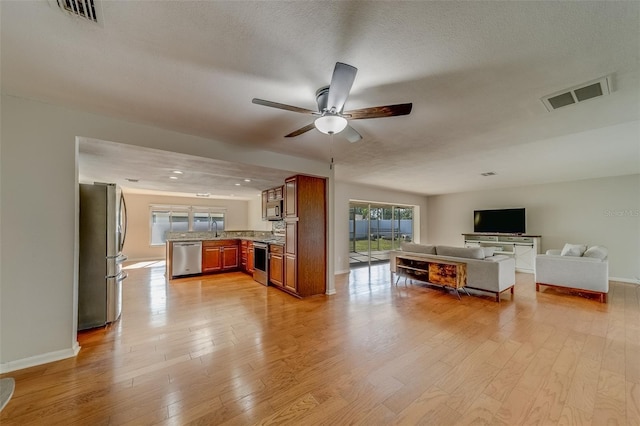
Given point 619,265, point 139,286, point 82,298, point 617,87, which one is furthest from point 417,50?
point 619,265

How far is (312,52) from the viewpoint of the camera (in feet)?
5.21

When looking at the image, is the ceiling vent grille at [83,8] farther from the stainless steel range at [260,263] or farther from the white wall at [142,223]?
the white wall at [142,223]

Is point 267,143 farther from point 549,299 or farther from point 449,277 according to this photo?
point 549,299

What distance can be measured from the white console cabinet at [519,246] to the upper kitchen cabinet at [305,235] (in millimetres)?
5262

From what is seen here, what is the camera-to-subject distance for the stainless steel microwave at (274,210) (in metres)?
4.98

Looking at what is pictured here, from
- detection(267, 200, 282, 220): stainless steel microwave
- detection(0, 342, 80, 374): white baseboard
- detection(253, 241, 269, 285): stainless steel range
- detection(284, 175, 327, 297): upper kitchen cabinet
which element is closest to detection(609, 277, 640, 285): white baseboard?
detection(284, 175, 327, 297): upper kitchen cabinet

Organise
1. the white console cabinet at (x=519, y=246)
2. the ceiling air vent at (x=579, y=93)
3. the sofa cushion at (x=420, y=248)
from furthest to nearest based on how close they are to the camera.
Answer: the white console cabinet at (x=519, y=246)
the sofa cushion at (x=420, y=248)
the ceiling air vent at (x=579, y=93)

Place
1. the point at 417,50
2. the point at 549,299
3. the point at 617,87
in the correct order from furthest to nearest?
the point at 549,299, the point at 617,87, the point at 417,50

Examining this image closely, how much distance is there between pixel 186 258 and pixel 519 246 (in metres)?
8.64

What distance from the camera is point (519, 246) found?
6539 millimetres

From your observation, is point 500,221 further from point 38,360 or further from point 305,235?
point 38,360

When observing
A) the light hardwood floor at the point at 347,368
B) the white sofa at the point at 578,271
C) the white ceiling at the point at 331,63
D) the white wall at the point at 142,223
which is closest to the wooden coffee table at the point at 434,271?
the light hardwood floor at the point at 347,368

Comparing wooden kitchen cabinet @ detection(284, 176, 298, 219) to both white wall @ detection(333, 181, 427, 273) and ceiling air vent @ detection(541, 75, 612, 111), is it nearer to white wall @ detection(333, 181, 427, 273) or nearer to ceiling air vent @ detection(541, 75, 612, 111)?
white wall @ detection(333, 181, 427, 273)

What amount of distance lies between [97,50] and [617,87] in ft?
12.9
